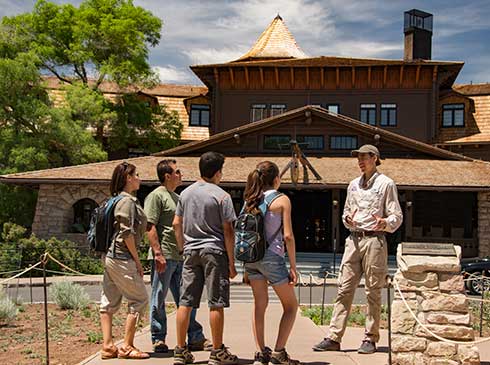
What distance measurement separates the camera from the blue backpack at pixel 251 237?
589 cm

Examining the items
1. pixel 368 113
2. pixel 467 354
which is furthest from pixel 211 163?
pixel 368 113

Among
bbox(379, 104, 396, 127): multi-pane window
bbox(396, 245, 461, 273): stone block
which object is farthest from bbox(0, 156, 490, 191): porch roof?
bbox(396, 245, 461, 273): stone block

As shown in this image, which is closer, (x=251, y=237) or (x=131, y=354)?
(x=251, y=237)

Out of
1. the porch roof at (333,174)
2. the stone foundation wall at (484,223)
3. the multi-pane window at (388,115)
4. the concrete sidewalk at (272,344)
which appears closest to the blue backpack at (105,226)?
the concrete sidewalk at (272,344)

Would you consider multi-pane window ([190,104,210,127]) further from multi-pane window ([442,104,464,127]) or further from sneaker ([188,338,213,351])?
sneaker ([188,338,213,351])

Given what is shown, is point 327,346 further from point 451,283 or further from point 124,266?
point 124,266

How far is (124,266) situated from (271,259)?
142 cm

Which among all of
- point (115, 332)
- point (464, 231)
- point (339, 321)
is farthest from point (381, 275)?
point (464, 231)

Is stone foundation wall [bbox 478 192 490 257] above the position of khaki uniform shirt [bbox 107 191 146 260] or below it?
below

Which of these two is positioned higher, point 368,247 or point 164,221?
point 164,221

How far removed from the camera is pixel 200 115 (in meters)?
34.1

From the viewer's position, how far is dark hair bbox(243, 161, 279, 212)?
6.02m

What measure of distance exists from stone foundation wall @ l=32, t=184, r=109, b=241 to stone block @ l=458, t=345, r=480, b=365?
776 inches

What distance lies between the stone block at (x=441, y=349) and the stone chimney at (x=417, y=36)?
1206 inches
